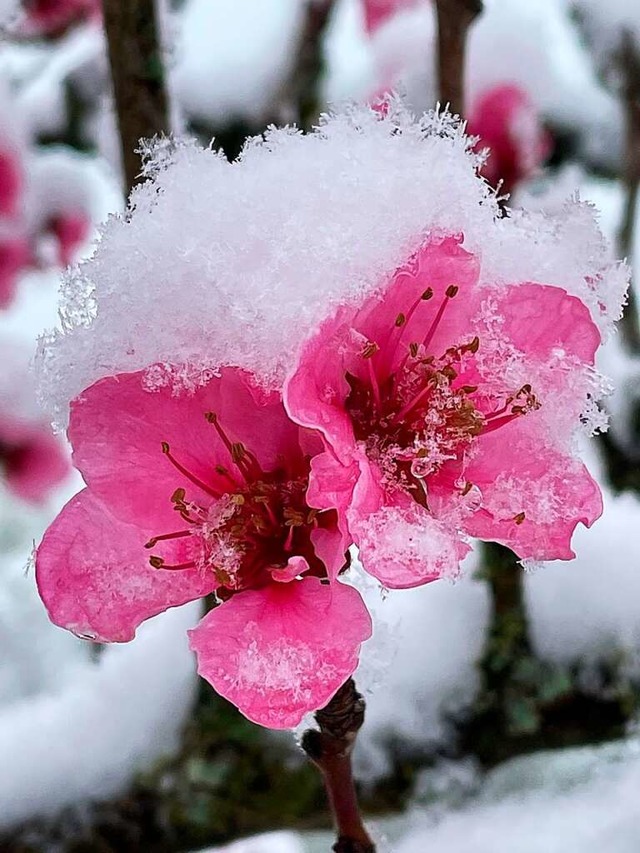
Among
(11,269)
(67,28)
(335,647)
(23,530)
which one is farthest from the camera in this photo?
(23,530)

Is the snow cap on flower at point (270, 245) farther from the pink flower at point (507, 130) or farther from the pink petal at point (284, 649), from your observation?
the pink flower at point (507, 130)

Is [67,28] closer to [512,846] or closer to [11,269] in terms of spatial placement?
[11,269]

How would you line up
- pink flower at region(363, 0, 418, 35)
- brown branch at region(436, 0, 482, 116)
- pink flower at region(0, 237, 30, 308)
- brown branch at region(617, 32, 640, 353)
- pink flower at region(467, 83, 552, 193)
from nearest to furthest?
brown branch at region(436, 0, 482, 116), brown branch at region(617, 32, 640, 353), pink flower at region(467, 83, 552, 193), pink flower at region(363, 0, 418, 35), pink flower at region(0, 237, 30, 308)

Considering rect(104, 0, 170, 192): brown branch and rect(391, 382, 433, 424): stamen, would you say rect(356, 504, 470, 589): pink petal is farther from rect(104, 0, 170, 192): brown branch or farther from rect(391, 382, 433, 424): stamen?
rect(104, 0, 170, 192): brown branch

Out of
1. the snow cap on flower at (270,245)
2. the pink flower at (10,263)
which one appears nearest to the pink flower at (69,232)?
the pink flower at (10,263)

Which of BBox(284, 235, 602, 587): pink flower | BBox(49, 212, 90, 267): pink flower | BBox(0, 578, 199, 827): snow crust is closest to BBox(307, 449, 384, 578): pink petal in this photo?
BBox(284, 235, 602, 587): pink flower

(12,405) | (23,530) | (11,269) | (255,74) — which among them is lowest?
(23,530)

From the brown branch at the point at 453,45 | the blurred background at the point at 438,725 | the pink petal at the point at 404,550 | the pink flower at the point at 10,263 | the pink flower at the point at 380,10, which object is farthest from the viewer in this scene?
the pink flower at the point at 10,263

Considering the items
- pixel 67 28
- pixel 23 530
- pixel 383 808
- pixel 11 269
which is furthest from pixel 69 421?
pixel 23 530
